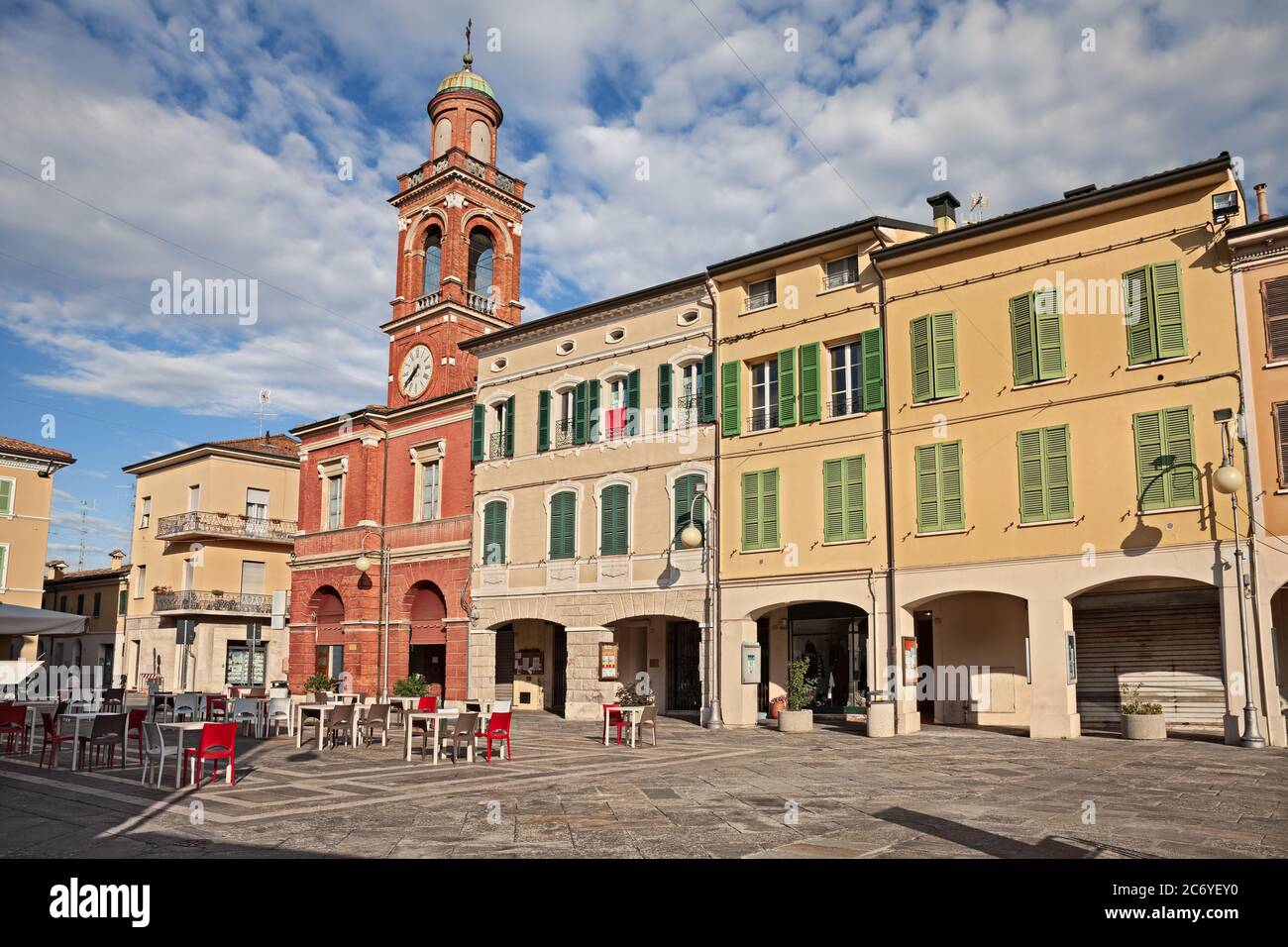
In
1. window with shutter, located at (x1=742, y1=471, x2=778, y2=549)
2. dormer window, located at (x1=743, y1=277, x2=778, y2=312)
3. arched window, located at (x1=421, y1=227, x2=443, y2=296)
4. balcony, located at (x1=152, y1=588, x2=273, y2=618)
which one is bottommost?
balcony, located at (x1=152, y1=588, x2=273, y2=618)

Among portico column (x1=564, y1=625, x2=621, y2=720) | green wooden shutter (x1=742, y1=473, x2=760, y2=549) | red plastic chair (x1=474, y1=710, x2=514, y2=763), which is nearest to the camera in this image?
red plastic chair (x1=474, y1=710, x2=514, y2=763)

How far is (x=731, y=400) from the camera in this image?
912 inches

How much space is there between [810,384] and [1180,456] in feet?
24.5

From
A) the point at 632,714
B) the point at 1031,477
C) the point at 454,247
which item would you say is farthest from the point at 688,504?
the point at 454,247

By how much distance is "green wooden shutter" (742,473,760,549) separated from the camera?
22344mm

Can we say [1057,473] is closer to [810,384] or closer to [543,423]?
[810,384]

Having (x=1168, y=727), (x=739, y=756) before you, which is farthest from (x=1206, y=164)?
(x=739, y=756)

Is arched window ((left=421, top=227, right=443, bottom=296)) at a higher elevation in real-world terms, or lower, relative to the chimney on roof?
higher

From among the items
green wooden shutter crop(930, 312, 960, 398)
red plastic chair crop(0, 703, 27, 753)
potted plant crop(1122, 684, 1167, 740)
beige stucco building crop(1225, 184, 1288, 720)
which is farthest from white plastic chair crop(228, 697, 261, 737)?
beige stucco building crop(1225, 184, 1288, 720)

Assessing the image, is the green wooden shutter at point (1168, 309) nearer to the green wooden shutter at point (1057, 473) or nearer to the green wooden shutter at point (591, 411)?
the green wooden shutter at point (1057, 473)

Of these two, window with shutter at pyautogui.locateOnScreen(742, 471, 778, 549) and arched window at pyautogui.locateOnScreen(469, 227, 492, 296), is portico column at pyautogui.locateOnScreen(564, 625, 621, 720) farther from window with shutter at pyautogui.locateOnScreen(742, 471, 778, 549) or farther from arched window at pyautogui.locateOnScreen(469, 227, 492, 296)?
arched window at pyautogui.locateOnScreen(469, 227, 492, 296)

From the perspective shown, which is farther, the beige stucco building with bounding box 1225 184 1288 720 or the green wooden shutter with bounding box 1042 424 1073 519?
the green wooden shutter with bounding box 1042 424 1073 519

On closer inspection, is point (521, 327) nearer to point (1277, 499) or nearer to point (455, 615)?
point (455, 615)

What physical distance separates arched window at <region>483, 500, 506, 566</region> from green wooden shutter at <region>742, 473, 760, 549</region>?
26.4 ft
